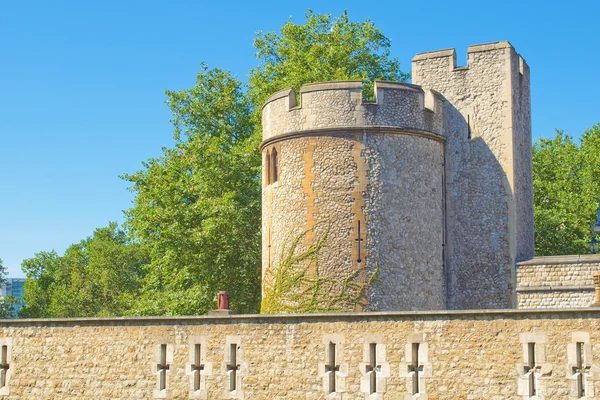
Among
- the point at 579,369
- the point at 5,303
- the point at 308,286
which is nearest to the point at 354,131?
the point at 308,286

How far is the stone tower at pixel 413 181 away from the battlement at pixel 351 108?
2cm

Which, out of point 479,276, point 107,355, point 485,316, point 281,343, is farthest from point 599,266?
point 107,355

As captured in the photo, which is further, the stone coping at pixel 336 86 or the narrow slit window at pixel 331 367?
the stone coping at pixel 336 86

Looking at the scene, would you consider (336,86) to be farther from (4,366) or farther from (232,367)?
(4,366)

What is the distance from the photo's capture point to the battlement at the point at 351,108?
21.4m

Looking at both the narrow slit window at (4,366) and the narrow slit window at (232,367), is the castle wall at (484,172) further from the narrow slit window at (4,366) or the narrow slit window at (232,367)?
the narrow slit window at (4,366)

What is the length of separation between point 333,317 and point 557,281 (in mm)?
6951

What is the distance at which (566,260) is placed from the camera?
2170 cm

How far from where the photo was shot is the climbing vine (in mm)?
20703

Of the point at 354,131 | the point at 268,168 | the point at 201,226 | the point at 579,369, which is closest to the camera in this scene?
the point at 579,369

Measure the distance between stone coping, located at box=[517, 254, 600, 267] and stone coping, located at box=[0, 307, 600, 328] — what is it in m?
6.53

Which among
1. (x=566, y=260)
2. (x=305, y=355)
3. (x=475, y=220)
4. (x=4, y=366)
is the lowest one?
(x=4, y=366)

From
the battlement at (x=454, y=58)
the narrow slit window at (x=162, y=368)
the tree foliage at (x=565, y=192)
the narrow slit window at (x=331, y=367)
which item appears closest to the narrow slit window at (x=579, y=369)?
the narrow slit window at (x=331, y=367)

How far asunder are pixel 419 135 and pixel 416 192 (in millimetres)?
1342
